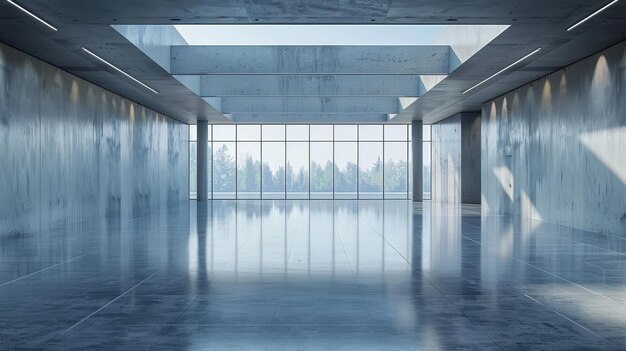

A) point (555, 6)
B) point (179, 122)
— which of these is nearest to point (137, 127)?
point (179, 122)

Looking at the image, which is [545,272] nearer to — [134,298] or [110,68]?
[134,298]

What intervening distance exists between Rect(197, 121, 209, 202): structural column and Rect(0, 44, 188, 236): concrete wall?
803 cm

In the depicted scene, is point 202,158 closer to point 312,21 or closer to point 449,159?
point 449,159

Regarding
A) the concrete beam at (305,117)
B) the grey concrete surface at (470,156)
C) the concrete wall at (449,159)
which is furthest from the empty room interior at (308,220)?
the concrete beam at (305,117)

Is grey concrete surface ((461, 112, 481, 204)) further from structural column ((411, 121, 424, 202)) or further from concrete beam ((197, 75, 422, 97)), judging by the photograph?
concrete beam ((197, 75, 422, 97))

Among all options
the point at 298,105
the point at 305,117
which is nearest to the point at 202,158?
the point at 305,117

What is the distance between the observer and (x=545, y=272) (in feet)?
39.9

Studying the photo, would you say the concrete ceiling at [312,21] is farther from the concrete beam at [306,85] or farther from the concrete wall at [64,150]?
the concrete beam at [306,85]

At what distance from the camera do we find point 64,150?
25.0 metres

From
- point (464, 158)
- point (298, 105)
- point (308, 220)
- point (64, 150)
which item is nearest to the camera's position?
point (64, 150)

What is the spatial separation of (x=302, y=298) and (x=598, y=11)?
11581 mm

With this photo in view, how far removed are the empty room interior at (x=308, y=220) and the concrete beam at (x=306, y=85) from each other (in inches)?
4.0

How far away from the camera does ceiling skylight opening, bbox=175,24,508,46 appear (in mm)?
25688

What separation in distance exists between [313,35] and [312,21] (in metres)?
14.2
